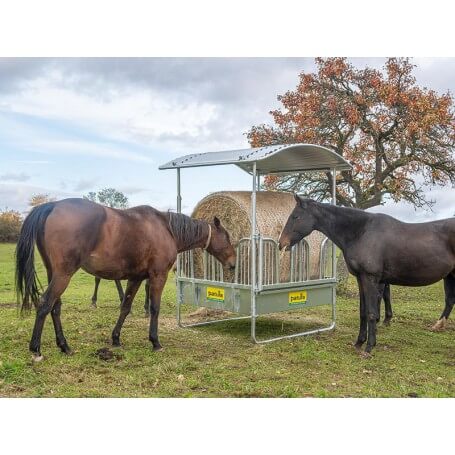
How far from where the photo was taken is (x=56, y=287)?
5.53 m

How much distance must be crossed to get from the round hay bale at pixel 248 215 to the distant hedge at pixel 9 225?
5046 mm

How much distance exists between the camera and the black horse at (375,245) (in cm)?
620

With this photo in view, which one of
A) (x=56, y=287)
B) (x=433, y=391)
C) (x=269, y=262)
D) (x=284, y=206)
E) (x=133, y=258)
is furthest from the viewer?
(x=284, y=206)

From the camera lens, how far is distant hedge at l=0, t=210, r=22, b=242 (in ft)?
35.8

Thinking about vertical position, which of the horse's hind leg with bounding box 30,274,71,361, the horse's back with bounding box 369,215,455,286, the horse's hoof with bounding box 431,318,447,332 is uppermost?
the horse's back with bounding box 369,215,455,286

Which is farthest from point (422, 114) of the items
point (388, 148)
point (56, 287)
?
point (56, 287)

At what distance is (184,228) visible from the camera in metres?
6.71

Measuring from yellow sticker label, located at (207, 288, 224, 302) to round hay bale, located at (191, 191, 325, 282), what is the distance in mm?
308

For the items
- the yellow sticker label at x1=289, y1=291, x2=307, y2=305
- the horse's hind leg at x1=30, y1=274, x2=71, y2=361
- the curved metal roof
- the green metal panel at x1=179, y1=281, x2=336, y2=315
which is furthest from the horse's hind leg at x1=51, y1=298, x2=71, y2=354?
the yellow sticker label at x1=289, y1=291, x2=307, y2=305

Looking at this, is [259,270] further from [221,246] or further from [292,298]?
[292,298]

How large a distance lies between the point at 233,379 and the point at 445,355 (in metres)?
2.95

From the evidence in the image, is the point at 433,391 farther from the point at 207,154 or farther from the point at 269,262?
the point at 207,154

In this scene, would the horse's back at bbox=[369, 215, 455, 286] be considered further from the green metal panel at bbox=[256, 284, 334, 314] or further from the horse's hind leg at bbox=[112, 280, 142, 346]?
the horse's hind leg at bbox=[112, 280, 142, 346]

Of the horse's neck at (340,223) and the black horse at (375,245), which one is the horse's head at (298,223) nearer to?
the black horse at (375,245)
